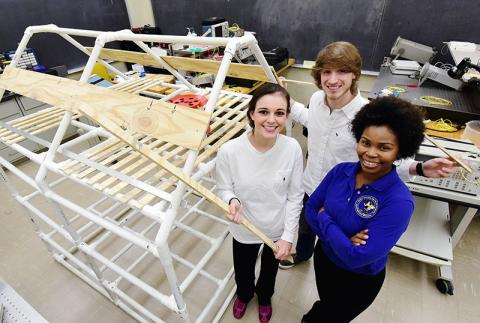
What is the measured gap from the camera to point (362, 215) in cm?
94

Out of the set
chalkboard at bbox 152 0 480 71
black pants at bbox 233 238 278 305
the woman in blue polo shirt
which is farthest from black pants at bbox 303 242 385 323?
chalkboard at bbox 152 0 480 71

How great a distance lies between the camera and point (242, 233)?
1240 millimetres

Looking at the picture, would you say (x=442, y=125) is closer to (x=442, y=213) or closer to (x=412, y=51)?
(x=442, y=213)

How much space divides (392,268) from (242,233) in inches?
54.1

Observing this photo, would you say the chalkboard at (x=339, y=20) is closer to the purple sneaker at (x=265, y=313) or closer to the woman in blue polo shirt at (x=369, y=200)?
the woman in blue polo shirt at (x=369, y=200)

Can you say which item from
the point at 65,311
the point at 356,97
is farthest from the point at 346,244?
the point at 65,311

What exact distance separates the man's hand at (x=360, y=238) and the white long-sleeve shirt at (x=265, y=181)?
324mm

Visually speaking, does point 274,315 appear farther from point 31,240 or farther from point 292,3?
point 292,3

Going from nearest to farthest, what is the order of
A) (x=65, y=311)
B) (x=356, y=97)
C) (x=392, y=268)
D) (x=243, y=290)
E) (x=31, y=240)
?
(x=356, y=97), (x=243, y=290), (x=65, y=311), (x=392, y=268), (x=31, y=240)

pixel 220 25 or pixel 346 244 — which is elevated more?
pixel 220 25

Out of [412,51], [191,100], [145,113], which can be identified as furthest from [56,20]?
[412,51]

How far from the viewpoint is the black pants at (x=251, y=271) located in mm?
1338

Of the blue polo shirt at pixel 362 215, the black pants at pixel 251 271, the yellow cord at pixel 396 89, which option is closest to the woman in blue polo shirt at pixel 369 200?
the blue polo shirt at pixel 362 215

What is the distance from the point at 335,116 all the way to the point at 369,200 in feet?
1.48
